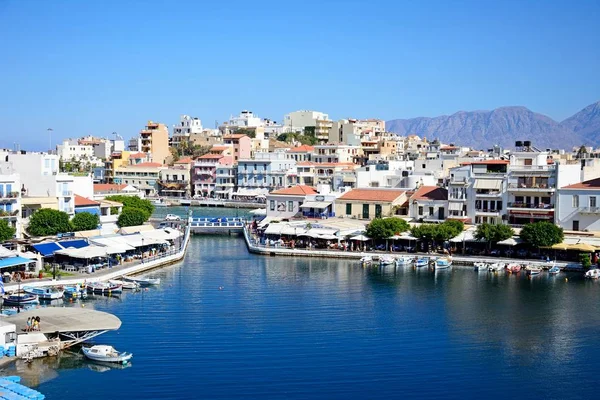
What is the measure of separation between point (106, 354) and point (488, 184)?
96.4ft

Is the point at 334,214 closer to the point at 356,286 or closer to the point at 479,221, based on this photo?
the point at 479,221

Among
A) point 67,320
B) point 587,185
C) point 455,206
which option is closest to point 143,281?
point 67,320

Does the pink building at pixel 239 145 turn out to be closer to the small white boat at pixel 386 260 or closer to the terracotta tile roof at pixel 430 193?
the terracotta tile roof at pixel 430 193

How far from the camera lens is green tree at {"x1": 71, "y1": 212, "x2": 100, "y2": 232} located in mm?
45688

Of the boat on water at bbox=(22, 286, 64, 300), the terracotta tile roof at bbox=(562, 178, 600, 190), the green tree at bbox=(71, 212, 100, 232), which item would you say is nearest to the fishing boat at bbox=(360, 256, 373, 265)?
the terracotta tile roof at bbox=(562, 178, 600, 190)

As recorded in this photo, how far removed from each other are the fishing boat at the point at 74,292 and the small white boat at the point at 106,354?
904 centimetres

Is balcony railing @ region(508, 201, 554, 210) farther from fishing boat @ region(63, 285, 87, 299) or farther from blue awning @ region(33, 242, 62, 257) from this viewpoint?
blue awning @ region(33, 242, 62, 257)

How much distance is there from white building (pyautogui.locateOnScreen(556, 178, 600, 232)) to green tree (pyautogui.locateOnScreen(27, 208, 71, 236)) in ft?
89.1

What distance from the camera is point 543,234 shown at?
42.7 metres

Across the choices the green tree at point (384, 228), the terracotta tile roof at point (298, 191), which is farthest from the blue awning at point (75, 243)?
the terracotta tile roof at point (298, 191)

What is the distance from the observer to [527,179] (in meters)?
47.4

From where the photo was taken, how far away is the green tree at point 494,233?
145 ft

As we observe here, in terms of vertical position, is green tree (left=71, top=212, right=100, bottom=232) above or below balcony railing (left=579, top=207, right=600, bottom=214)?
below

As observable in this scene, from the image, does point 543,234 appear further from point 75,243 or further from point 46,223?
point 46,223
